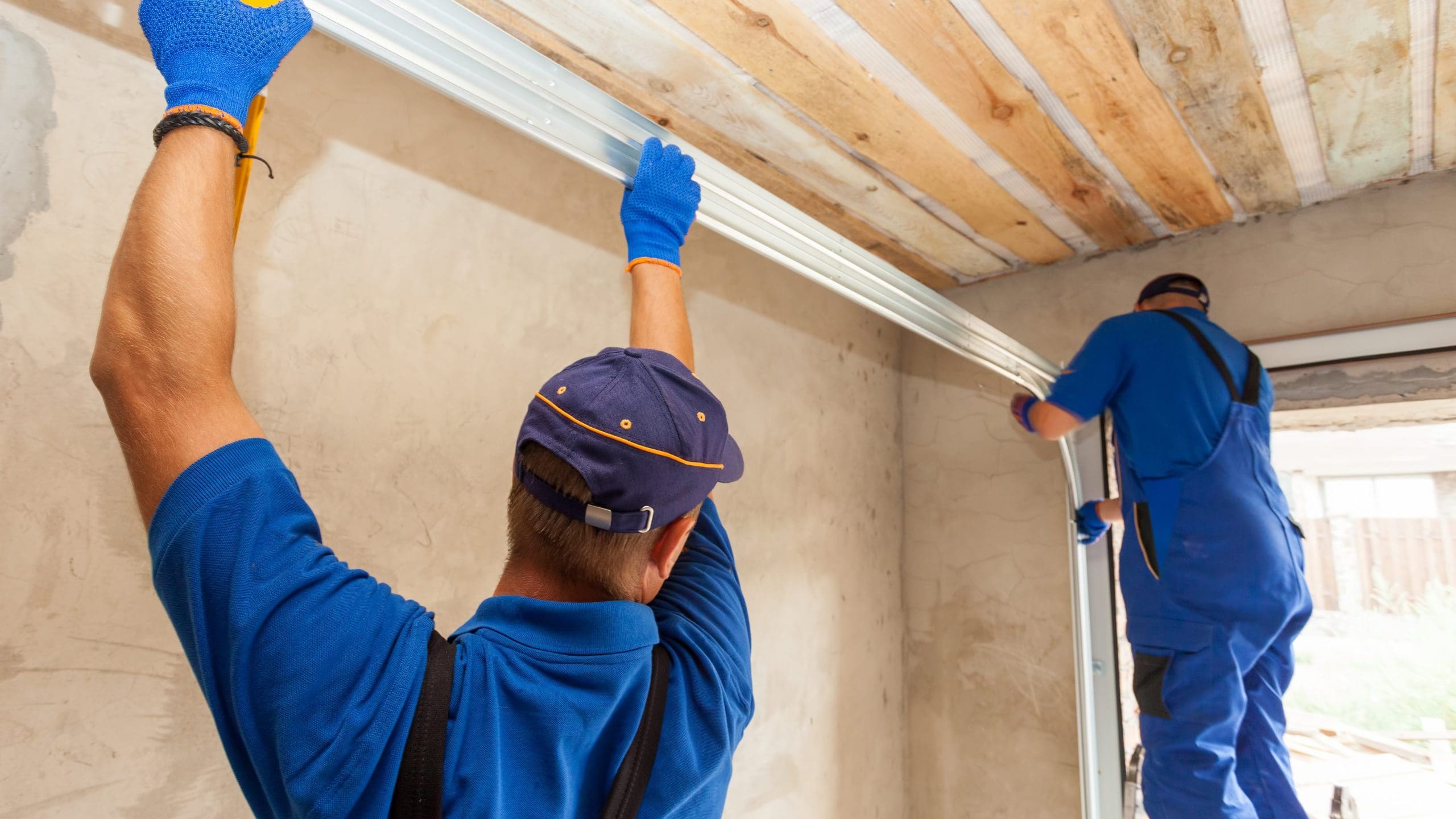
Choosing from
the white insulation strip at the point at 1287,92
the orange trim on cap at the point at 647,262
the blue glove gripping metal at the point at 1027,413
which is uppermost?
the white insulation strip at the point at 1287,92

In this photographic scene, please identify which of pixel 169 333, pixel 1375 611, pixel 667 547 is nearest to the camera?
pixel 169 333

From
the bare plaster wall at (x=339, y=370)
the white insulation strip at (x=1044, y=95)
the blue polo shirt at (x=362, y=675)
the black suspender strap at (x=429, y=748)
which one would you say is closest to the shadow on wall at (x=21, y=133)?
the bare plaster wall at (x=339, y=370)

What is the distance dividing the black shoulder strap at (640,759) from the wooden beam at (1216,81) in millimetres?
1385

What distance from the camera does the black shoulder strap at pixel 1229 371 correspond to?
172 centimetres

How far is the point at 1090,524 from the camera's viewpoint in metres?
2.14

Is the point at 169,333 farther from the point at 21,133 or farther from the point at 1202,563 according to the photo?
the point at 1202,563

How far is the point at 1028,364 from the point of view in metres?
1.94

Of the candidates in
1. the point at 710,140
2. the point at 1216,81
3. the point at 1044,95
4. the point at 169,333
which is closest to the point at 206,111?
the point at 169,333

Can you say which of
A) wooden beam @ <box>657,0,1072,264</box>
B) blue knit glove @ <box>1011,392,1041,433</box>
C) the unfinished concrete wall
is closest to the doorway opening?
the unfinished concrete wall

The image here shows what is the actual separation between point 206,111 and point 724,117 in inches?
51.0

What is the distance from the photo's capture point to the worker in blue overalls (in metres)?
1.56

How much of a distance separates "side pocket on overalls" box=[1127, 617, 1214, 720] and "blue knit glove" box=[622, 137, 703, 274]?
1.38 meters

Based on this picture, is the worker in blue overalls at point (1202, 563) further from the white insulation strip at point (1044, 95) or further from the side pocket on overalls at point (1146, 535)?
the white insulation strip at point (1044, 95)

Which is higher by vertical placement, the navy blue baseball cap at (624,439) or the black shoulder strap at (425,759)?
the navy blue baseball cap at (624,439)
